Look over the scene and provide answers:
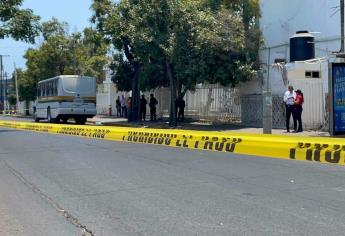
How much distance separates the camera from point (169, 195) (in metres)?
8.52

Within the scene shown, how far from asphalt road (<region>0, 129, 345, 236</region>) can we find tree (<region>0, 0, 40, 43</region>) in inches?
503

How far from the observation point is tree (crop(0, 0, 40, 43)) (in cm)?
2514

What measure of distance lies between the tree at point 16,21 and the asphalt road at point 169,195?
41.9ft

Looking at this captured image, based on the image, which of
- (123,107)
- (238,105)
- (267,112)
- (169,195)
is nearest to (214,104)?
(238,105)

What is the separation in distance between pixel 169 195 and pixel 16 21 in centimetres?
1897

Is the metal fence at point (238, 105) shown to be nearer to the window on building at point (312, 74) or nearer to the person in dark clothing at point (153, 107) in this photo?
the window on building at point (312, 74)

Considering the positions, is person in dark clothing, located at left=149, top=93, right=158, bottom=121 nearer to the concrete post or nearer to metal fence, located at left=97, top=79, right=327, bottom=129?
metal fence, located at left=97, top=79, right=327, bottom=129

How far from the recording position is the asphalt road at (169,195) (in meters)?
6.63

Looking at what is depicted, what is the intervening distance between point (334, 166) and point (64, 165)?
579 centimetres

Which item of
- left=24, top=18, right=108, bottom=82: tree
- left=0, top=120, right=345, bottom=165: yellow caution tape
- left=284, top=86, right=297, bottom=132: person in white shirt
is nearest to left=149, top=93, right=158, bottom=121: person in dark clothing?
left=284, top=86, right=297, bottom=132: person in white shirt

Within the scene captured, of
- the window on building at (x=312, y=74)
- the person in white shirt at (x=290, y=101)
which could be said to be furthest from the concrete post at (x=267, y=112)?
the window on building at (x=312, y=74)

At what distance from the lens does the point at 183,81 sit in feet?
97.0

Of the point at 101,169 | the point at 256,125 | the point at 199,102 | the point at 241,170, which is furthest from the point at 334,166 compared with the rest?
the point at 199,102

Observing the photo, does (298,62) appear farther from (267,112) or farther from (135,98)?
(135,98)
